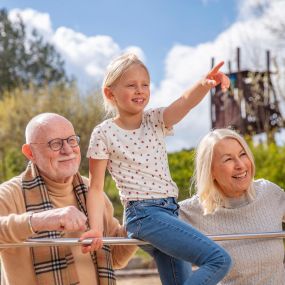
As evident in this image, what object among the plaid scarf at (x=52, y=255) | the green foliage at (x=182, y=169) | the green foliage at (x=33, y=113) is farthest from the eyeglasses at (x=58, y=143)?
the green foliage at (x=33, y=113)

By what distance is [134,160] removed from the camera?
3416 mm

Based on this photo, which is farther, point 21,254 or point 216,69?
point 21,254

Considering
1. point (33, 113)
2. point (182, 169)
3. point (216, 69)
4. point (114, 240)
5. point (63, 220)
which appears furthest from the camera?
point (33, 113)

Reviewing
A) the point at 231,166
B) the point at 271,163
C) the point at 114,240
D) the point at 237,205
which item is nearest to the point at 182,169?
the point at 271,163

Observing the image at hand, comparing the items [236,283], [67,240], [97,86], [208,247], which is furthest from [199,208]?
[97,86]

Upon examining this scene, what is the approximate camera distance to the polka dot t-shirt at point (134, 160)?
11.2 feet

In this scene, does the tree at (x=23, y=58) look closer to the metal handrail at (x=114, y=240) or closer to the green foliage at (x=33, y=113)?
the green foliage at (x=33, y=113)

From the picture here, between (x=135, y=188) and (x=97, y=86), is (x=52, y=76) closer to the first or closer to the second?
(x=97, y=86)

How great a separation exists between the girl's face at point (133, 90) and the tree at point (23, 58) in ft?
105

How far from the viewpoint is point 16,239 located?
3.15 meters

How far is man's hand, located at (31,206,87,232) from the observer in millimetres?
2889

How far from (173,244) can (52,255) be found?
25.2 inches

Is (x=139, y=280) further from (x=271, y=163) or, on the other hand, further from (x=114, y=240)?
(x=114, y=240)

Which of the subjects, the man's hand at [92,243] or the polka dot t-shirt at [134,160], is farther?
the polka dot t-shirt at [134,160]
